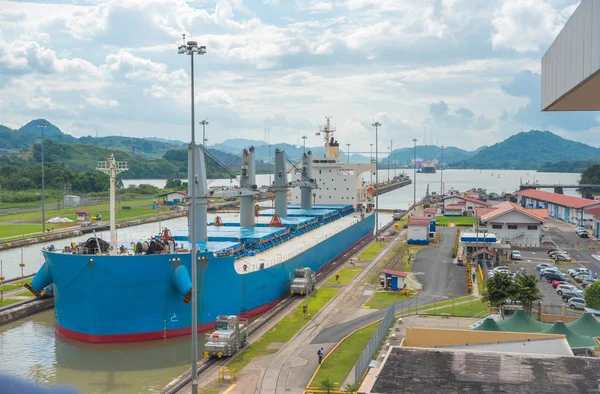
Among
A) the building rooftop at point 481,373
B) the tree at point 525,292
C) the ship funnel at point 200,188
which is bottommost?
the tree at point 525,292

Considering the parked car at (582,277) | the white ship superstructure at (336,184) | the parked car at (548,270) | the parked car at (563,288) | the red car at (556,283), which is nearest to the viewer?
the parked car at (563,288)

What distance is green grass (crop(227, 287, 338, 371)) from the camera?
72.0 feet

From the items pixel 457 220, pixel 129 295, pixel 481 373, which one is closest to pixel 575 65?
pixel 481 373

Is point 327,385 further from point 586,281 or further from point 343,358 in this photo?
point 586,281

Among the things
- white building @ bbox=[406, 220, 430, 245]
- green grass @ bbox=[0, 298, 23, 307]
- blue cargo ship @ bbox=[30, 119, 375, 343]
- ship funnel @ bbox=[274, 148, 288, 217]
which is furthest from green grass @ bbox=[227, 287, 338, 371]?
white building @ bbox=[406, 220, 430, 245]

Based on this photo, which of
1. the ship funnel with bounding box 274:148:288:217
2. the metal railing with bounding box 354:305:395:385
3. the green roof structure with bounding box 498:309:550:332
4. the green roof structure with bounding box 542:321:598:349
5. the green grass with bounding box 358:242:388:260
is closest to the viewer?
the metal railing with bounding box 354:305:395:385

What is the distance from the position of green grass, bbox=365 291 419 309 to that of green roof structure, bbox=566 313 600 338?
9873mm

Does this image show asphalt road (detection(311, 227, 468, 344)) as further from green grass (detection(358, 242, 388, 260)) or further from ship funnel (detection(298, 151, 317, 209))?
ship funnel (detection(298, 151, 317, 209))

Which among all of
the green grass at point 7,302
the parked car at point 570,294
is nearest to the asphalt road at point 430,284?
the parked car at point 570,294

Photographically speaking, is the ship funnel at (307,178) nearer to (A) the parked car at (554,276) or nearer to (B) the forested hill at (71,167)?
(B) the forested hill at (71,167)

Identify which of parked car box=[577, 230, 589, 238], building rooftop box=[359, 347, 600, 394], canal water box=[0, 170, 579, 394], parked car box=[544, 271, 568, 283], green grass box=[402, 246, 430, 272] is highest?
building rooftop box=[359, 347, 600, 394]

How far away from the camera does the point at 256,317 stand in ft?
94.7

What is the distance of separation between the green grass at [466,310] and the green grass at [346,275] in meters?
→ 8.27

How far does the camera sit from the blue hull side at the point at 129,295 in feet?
76.1
